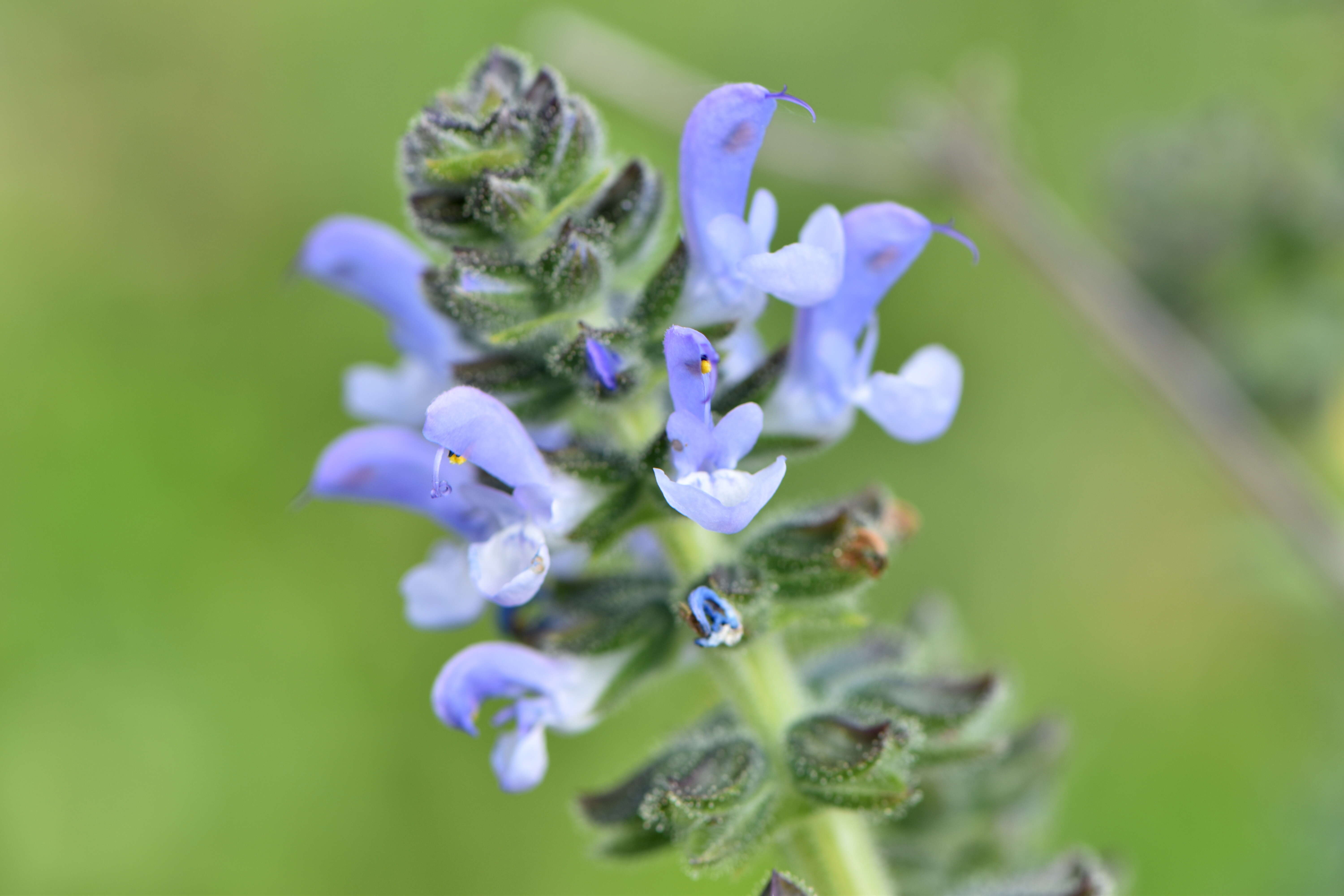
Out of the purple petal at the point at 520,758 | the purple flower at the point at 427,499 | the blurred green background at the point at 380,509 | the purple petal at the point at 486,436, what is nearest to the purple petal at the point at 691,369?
the purple petal at the point at 486,436

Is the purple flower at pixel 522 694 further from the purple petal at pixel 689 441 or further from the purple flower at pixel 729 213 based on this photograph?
the purple flower at pixel 729 213

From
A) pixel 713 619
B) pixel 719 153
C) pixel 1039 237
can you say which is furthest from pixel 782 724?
pixel 1039 237

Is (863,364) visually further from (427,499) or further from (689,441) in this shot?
(427,499)

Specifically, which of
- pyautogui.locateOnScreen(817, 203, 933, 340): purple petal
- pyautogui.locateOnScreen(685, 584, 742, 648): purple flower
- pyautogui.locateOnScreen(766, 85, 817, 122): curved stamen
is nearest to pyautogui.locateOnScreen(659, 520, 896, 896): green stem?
pyautogui.locateOnScreen(685, 584, 742, 648): purple flower

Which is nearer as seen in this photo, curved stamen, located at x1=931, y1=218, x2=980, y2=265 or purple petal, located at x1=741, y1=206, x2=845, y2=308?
purple petal, located at x1=741, y1=206, x2=845, y2=308

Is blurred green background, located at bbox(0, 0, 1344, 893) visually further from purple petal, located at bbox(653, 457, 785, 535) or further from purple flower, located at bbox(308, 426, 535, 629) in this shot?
purple petal, located at bbox(653, 457, 785, 535)

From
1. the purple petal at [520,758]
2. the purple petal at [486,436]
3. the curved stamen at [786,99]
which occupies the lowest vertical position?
the purple petal at [520,758]
